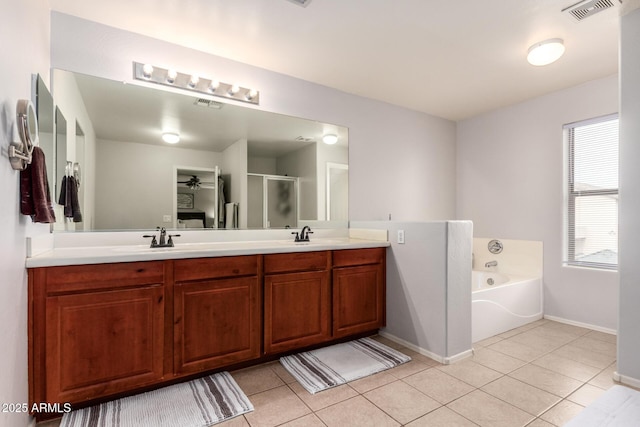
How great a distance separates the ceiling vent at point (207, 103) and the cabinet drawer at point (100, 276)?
139cm

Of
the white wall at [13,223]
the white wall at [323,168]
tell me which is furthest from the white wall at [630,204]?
the white wall at [13,223]

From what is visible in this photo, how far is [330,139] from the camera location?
10.8 feet

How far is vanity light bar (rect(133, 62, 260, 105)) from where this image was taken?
2.37 metres

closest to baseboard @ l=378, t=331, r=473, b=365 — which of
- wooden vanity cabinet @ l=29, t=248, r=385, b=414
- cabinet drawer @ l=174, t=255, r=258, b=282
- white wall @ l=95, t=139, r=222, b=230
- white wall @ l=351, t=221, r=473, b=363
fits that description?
white wall @ l=351, t=221, r=473, b=363

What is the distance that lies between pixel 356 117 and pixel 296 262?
6.20 feet

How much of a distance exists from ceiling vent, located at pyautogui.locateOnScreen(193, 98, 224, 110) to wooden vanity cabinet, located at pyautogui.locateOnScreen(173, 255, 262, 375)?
4.42ft

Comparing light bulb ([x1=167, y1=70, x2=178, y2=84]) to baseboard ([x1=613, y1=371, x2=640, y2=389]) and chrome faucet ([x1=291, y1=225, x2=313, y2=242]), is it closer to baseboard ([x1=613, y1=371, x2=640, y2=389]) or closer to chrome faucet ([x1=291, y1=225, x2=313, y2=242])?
chrome faucet ([x1=291, y1=225, x2=313, y2=242])

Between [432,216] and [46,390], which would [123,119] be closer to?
[46,390]

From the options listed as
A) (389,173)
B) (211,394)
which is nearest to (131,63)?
(211,394)

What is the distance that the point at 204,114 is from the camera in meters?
2.65

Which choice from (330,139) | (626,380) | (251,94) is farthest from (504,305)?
(251,94)

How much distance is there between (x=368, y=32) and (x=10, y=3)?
A: 201cm

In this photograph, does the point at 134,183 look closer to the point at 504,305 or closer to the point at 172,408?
the point at 172,408

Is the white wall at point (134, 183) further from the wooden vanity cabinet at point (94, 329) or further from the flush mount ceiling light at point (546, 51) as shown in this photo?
the flush mount ceiling light at point (546, 51)
